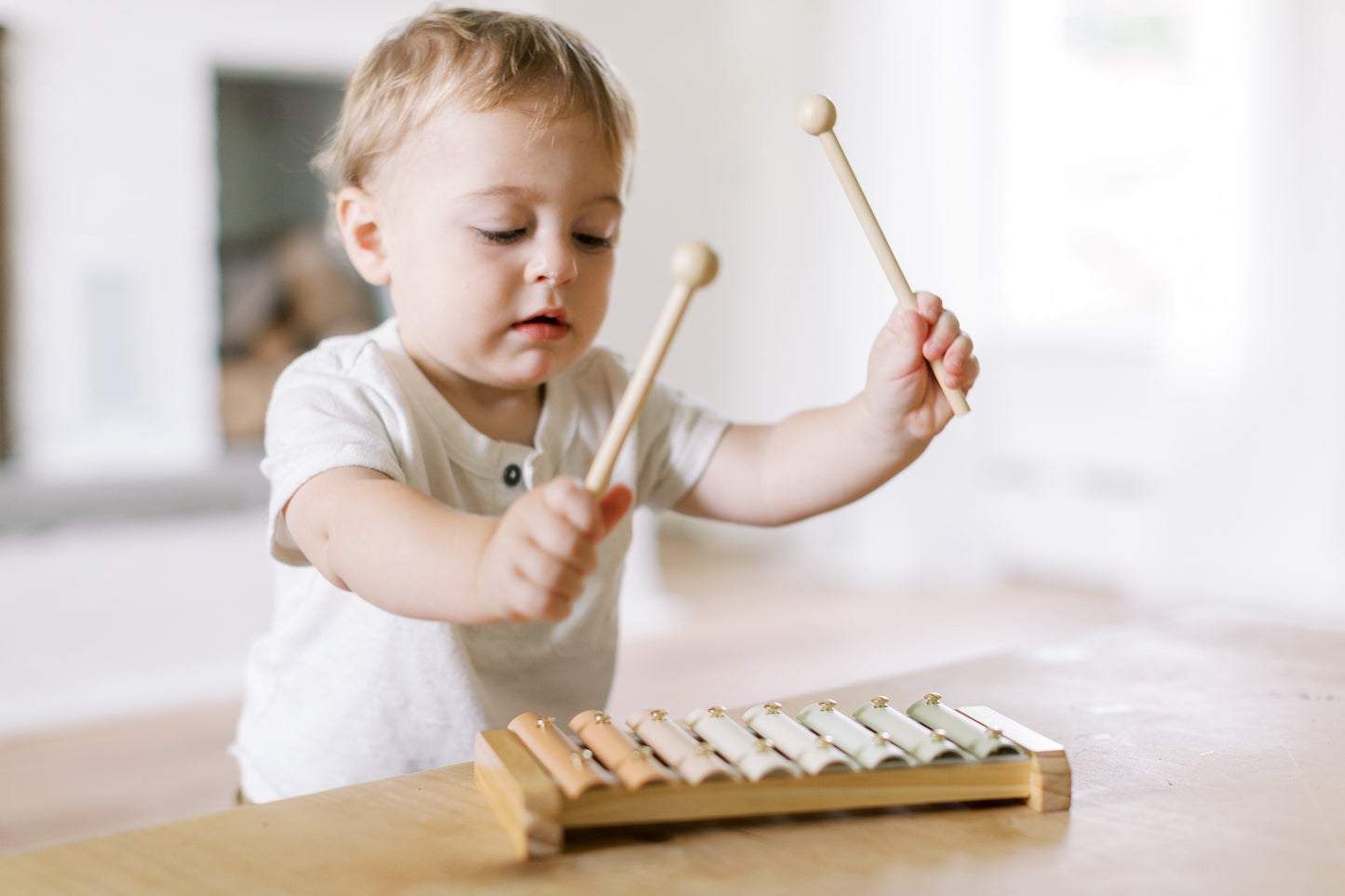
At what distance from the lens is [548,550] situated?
57 cm

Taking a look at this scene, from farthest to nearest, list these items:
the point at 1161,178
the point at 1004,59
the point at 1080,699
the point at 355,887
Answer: the point at 1004,59, the point at 1161,178, the point at 1080,699, the point at 355,887

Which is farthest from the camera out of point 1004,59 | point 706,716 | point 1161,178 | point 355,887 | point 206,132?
point 1004,59

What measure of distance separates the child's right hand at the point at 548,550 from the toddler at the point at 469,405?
0.18 metres

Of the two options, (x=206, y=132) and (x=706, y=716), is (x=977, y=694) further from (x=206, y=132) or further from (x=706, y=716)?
(x=206, y=132)

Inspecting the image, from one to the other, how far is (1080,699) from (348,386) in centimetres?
54

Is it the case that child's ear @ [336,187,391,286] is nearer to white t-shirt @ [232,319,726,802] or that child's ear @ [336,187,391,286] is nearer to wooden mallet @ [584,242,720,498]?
white t-shirt @ [232,319,726,802]

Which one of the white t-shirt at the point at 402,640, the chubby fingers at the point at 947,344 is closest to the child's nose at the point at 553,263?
the white t-shirt at the point at 402,640

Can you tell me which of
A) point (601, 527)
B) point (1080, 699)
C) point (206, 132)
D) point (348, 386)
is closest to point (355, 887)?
point (601, 527)

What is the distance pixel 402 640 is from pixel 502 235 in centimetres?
29

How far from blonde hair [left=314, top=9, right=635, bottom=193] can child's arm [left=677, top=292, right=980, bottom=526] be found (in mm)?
247

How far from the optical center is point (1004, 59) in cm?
352

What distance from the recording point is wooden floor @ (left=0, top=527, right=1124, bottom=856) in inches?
77.7

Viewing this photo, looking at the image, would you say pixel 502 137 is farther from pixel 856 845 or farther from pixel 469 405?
pixel 856 845

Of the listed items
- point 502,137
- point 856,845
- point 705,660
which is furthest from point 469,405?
point 705,660
